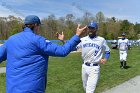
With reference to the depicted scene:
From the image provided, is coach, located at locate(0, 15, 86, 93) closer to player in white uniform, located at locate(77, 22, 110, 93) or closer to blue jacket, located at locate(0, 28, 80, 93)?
blue jacket, located at locate(0, 28, 80, 93)

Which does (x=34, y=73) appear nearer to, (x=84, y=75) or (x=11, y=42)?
(x=11, y=42)

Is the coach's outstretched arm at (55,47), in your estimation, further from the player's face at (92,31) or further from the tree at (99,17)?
the tree at (99,17)

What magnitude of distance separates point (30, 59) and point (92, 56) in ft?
14.8

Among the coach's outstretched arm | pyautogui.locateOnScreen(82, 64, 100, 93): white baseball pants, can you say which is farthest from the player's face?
the coach's outstretched arm

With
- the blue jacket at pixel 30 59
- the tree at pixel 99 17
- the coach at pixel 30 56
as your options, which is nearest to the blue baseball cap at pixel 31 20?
the coach at pixel 30 56

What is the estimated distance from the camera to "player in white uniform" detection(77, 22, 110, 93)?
9.33 m

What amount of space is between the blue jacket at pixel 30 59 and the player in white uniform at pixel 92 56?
423 centimetres

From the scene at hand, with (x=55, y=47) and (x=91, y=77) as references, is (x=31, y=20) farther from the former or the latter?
(x=91, y=77)

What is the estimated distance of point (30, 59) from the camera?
507 cm

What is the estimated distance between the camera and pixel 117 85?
48.0 ft

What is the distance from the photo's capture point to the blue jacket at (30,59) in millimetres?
4995

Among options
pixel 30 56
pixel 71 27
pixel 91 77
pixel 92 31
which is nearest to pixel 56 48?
pixel 30 56

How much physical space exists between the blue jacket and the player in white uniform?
4.23 m

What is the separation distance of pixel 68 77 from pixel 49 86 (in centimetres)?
332
